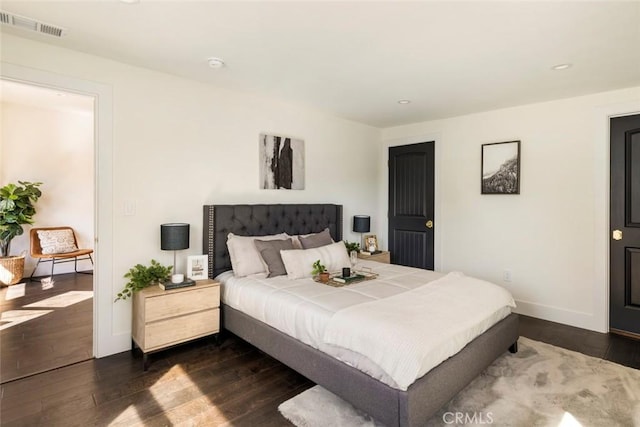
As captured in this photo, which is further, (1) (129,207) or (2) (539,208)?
(2) (539,208)

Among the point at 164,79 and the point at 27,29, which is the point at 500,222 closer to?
the point at 164,79

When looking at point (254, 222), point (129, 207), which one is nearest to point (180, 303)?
point (129, 207)

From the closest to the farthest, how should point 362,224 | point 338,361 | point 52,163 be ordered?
point 338,361, point 362,224, point 52,163

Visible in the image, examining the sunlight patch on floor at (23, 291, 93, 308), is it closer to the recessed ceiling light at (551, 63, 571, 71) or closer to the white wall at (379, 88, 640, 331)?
the white wall at (379, 88, 640, 331)

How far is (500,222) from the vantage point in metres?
4.05

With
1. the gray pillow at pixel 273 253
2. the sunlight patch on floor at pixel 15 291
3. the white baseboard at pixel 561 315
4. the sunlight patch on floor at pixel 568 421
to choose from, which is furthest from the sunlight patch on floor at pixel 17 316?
the white baseboard at pixel 561 315

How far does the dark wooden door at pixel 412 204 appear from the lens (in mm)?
4680

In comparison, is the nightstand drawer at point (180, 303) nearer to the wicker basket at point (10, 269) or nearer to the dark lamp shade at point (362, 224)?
the dark lamp shade at point (362, 224)

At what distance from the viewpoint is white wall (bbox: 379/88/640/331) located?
11.2ft

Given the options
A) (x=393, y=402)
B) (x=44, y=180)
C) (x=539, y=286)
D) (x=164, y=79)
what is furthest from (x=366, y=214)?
(x=44, y=180)

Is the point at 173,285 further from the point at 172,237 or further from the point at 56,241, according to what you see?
the point at 56,241

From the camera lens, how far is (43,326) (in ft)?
10.9

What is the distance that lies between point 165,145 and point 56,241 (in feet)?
12.4

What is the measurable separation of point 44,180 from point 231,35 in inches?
198
